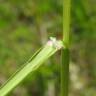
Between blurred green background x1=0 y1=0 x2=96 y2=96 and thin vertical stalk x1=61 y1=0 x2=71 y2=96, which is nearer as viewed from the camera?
thin vertical stalk x1=61 y1=0 x2=71 y2=96

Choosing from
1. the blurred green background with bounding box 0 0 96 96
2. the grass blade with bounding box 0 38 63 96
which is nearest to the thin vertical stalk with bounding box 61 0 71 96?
the grass blade with bounding box 0 38 63 96

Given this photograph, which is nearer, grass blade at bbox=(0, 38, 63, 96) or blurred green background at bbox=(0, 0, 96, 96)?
grass blade at bbox=(0, 38, 63, 96)

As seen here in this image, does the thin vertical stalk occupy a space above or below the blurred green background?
below

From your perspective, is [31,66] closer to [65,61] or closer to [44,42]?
[65,61]

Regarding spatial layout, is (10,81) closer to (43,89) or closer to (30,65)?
(30,65)

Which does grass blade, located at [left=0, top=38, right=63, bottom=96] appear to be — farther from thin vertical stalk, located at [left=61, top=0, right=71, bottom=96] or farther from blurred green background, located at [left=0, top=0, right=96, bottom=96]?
blurred green background, located at [left=0, top=0, right=96, bottom=96]

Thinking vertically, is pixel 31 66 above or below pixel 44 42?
below

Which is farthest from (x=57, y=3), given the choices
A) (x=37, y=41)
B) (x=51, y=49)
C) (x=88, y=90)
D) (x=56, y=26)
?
(x=51, y=49)

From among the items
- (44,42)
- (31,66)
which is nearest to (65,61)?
(31,66)

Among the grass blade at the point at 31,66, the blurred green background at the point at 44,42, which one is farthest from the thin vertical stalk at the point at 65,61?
the blurred green background at the point at 44,42
